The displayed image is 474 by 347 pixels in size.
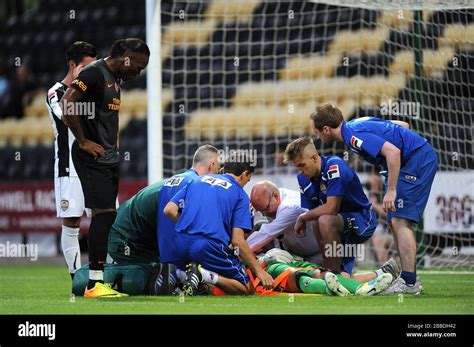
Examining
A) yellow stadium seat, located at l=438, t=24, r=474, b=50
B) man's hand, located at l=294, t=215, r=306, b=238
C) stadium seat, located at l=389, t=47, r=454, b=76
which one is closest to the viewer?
man's hand, located at l=294, t=215, r=306, b=238

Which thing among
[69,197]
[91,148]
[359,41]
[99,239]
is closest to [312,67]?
[359,41]

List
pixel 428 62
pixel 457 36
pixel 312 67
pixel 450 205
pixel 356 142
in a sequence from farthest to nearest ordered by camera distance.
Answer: pixel 312 67 < pixel 428 62 < pixel 450 205 < pixel 457 36 < pixel 356 142

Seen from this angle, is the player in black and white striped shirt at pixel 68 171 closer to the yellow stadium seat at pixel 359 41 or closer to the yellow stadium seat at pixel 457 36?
the yellow stadium seat at pixel 457 36

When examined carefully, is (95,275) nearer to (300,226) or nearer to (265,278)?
(265,278)

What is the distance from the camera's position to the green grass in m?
5.84

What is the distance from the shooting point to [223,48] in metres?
13.7

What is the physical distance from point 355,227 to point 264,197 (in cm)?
77

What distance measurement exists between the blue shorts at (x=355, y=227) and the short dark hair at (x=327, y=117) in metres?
0.86

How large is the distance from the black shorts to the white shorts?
836mm

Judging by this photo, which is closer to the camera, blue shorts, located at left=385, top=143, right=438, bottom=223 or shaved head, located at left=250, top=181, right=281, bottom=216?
blue shorts, located at left=385, top=143, right=438, bottom=223

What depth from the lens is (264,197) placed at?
7875mm

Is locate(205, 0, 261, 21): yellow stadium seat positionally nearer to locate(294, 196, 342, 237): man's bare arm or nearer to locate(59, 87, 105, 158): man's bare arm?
locate(294, 196, 342, 237): man's bare arm

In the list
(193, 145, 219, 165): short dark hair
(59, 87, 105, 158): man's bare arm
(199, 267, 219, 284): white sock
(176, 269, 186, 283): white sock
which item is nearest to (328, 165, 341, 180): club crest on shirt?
(193, 145, 219, 165): short dark hair
